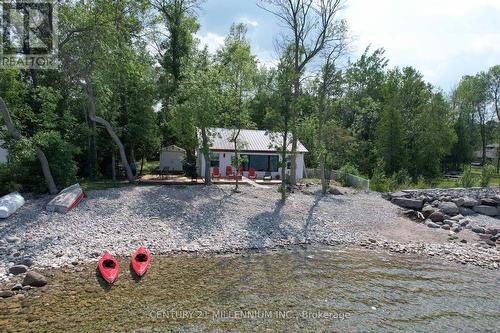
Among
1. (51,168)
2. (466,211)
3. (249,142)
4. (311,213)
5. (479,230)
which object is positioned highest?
(249,142)

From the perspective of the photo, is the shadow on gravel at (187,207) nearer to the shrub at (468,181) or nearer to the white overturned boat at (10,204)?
the white overturned boat at (10,204)

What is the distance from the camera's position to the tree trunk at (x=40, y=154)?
45.0 feet

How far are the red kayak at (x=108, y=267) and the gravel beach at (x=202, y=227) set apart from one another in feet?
2.83

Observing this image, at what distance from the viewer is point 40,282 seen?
8586mm

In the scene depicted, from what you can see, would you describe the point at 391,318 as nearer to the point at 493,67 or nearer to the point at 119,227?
the point at 119,227

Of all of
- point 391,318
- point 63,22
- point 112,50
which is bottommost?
point 391,318

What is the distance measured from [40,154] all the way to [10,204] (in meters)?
2.76

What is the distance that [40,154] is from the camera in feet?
48.3

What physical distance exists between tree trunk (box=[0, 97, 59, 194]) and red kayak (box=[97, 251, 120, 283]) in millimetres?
6973

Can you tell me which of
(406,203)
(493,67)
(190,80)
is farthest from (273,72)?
(493,67)

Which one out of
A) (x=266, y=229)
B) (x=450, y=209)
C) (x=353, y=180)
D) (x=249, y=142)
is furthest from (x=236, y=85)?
(x=450, y=209)

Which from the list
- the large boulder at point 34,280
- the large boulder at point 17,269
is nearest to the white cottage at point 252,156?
the large boulder at point 17,269

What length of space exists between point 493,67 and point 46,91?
53980 mm

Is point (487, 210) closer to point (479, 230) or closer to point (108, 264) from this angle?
point (479, 230)
